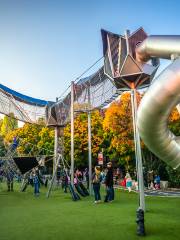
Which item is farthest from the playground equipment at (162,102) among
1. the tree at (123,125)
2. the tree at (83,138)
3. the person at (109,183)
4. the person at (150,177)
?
the tree at (83,138)

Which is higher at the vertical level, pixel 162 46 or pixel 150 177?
pixel 162 46

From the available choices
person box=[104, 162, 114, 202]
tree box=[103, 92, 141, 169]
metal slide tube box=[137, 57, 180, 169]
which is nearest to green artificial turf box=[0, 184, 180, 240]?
person box=[104, 162, 114, 202]

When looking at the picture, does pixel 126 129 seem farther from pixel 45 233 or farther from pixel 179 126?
pixel 45 233

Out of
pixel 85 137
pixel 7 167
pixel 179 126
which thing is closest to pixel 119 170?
pixel 85 137

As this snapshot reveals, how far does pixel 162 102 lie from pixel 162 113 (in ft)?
0.66

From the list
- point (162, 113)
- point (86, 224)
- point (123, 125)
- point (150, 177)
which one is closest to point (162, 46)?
point (162, 113)

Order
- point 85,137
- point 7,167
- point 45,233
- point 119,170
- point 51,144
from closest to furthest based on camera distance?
1. point 45,233
2. point 7,167
3. point 119,170
4. point 85,137
5. point 51,144

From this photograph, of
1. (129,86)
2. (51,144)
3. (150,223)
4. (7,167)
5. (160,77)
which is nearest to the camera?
(160,77)

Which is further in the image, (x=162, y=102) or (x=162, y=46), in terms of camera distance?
(x=162, y=46)

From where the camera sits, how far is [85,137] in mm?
44938

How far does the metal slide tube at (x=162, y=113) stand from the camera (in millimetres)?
3709

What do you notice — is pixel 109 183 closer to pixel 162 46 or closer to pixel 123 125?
pixel 162 46

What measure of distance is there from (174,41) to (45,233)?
6649mm

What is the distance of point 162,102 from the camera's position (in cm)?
385
